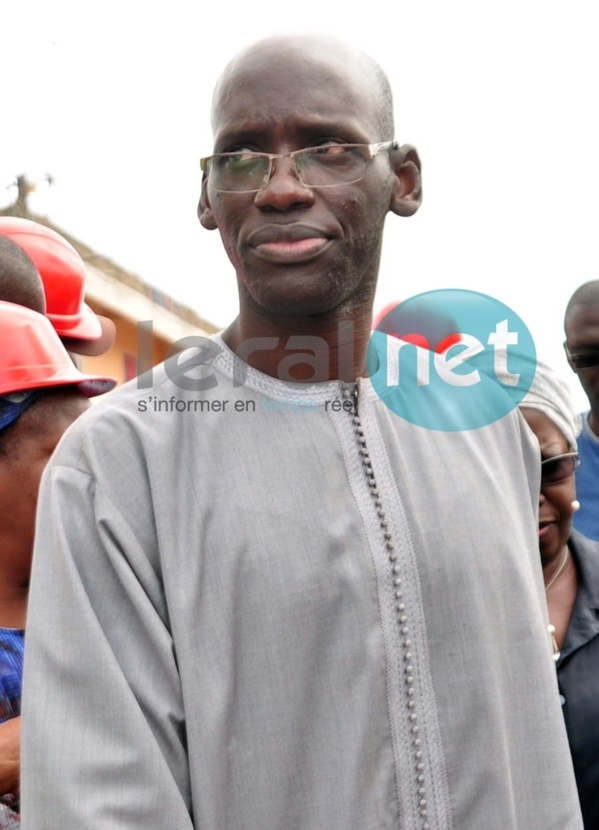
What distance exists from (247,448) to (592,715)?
3.57 feet

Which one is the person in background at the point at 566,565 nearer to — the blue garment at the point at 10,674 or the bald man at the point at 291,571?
the bald man at the point at 291,571

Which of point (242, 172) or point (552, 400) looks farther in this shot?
point (552, 400)

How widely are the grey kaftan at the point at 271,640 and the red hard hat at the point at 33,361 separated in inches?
Answer: 28.7

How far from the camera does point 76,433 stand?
1826mm

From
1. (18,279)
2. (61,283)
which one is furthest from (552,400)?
(61,283)

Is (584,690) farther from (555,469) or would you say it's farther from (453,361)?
(453,361)

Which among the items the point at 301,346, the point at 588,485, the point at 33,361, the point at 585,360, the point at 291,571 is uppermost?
the point at 301,346

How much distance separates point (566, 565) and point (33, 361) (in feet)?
4.61

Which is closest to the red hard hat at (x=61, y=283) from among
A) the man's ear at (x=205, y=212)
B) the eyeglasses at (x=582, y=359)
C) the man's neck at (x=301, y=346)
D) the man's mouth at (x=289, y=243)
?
the eyeglasses at (x=582, y=359)

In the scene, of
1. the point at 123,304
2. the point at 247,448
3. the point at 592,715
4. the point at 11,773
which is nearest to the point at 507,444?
the point at 247,448

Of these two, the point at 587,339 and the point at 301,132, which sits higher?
the point at 301,132

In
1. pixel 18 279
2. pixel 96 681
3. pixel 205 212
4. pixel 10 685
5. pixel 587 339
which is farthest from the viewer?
pixel 587 339

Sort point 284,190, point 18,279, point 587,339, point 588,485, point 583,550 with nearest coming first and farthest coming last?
point 284,190 < point 583,550 < point 18,279 < point 588,485 < point 587,339

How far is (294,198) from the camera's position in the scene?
76.0 inches
